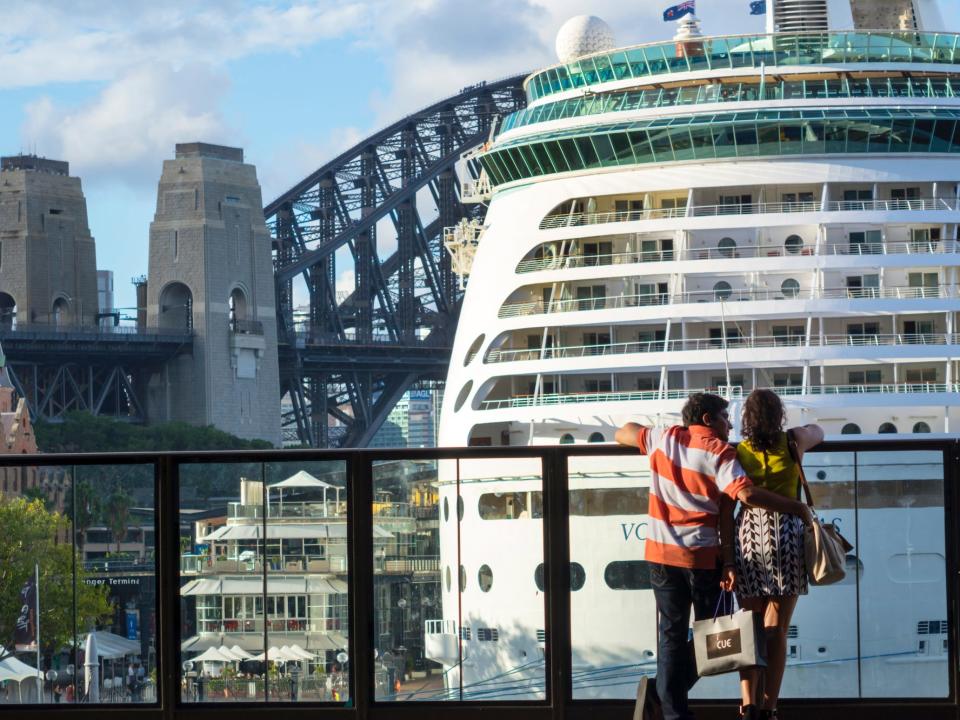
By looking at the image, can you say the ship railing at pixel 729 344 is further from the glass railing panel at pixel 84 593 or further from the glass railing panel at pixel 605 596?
the glass railing panel at pixel 84 593

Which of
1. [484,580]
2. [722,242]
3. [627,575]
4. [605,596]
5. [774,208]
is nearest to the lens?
[627,575]

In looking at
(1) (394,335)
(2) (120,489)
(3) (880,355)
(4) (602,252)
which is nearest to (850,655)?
(2) (120,489)

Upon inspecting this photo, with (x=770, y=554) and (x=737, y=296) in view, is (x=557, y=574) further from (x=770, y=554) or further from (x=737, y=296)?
(x=737, y=296)

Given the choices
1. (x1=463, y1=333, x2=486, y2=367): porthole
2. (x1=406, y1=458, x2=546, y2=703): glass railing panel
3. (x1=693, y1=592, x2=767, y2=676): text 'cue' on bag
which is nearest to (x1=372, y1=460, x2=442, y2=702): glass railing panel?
(x1=406, y1=458, x2=546, y2=703): glass railing panel

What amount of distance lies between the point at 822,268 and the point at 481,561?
60.9 feet

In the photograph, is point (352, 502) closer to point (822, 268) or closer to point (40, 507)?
point (40, 507)

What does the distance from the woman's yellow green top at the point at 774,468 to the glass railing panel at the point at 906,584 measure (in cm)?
105

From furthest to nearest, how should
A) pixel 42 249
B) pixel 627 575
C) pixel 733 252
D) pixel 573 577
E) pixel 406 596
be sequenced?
pixel 42 249
pixel 733 252
pixel 406 596
pixel 573 577
pixel 627 575

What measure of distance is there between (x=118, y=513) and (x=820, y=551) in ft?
9.87

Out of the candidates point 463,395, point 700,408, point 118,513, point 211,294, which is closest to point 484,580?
point 118,513

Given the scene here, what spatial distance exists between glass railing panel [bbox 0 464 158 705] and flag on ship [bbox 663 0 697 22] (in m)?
26.2

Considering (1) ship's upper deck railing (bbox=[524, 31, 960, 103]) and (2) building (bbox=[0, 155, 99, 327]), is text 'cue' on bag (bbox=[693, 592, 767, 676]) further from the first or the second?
(2) building (bbox=[0, 155, 99, 327])

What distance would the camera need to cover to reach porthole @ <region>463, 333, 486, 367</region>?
96.7 ft

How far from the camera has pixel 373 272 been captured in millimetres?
108688
